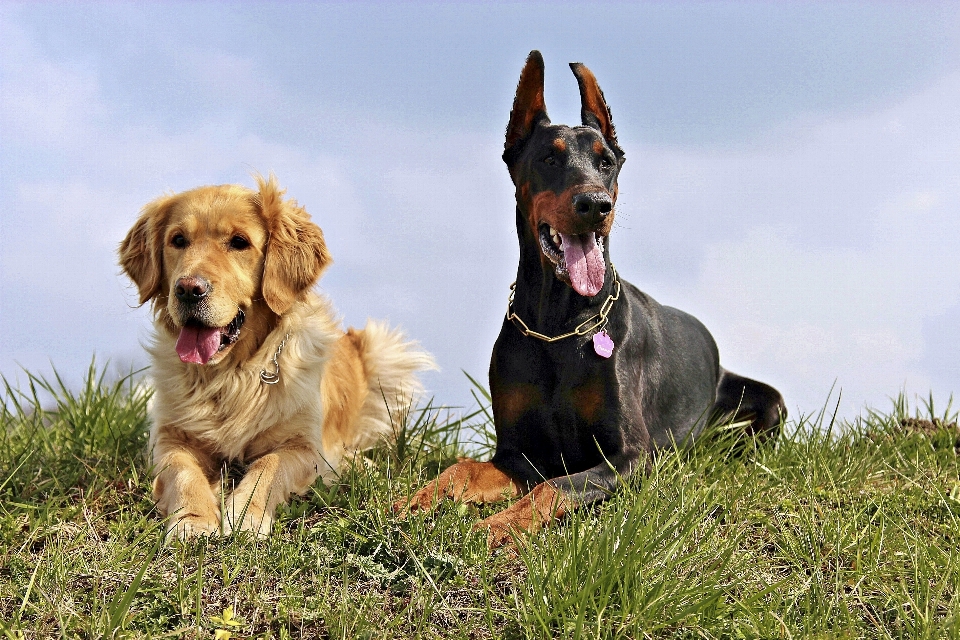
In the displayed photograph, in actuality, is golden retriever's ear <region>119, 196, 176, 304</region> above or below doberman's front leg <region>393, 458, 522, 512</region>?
above

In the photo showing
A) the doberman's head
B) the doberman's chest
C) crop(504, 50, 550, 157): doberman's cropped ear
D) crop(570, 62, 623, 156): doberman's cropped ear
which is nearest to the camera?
the doberman's head

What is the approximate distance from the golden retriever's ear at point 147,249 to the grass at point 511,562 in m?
1.10

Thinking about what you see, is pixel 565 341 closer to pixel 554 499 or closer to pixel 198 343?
pixel 554 499

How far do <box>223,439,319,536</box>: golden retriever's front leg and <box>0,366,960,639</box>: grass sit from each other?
118 mm

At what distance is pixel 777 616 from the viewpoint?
3607 mm

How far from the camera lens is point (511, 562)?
400 centimetres

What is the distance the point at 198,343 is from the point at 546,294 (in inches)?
77.2

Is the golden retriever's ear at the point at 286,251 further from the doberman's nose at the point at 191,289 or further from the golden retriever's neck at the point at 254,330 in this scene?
the doberman's nose at the point at 191,289

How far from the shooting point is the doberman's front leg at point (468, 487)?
454cm

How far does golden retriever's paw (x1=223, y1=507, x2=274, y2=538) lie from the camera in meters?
4.46

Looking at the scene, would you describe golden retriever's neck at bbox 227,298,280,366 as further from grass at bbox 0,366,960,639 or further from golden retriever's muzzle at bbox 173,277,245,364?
grass at bbox 0,366,960,639

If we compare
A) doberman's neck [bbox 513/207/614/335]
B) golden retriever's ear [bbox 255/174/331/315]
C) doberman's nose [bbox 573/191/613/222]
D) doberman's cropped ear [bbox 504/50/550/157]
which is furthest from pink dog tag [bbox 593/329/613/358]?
golden retriever's ear [bbox 255/174/331/315]

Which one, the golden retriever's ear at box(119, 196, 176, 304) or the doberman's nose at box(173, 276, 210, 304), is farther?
the golden retriever's ear at box(119, 196, 176, 304)

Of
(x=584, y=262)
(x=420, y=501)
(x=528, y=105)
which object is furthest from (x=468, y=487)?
(x=528, y=105)
